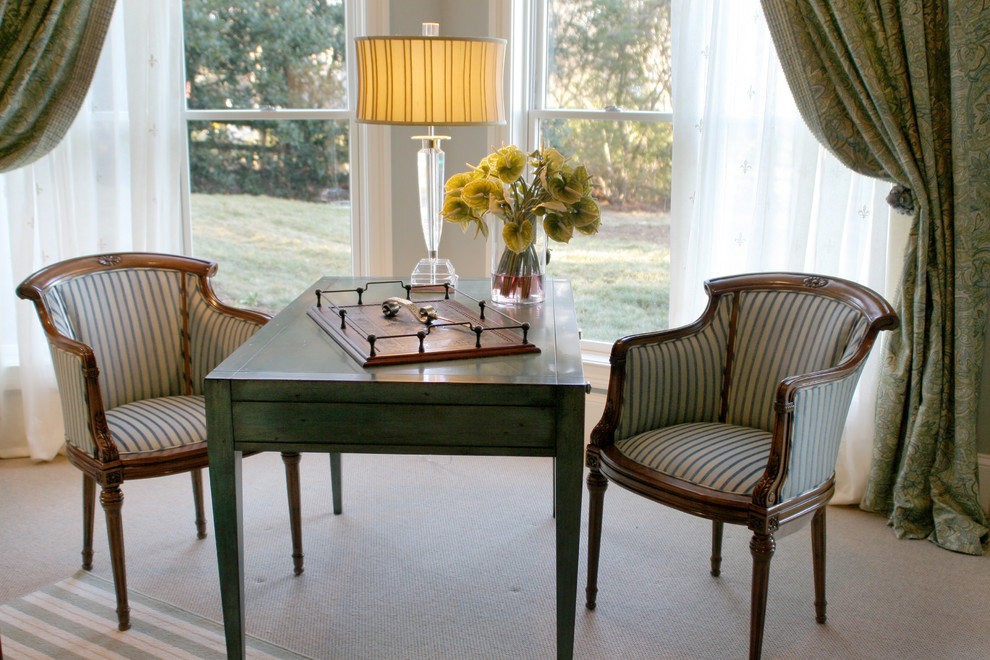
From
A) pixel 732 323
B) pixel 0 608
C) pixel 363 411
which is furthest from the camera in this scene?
pixel 732 323

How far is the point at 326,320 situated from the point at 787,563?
5.10 ft

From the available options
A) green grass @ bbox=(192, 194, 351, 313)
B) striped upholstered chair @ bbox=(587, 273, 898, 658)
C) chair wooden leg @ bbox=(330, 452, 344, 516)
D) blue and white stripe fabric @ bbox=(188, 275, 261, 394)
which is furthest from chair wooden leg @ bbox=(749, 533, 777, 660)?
green grass @ bbox=(192, 194, 351, 313)

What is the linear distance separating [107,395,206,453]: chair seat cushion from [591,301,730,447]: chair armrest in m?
1.07

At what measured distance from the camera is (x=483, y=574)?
8.59 ft

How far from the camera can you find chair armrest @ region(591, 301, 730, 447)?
2.36 meters

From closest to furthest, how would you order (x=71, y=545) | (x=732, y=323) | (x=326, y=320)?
(x=326, y=320), (x=732, y=323), (x=71, y=545)

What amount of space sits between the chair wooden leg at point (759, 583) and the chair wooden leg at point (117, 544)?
1.52 m

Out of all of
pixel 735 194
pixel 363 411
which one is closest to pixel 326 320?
pixel 363 411

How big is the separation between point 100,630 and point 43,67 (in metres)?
1.94

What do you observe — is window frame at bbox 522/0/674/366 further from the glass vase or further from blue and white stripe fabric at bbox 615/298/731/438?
the glass vase

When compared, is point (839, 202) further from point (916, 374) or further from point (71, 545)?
point (71, 545)

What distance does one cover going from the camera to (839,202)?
115 inches

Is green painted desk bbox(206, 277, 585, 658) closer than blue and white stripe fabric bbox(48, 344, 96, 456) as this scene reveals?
Yes

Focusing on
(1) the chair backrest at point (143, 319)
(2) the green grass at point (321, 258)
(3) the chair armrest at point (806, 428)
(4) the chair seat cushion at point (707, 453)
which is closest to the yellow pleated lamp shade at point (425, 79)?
(1) the chair backrest at point (143, 319)
